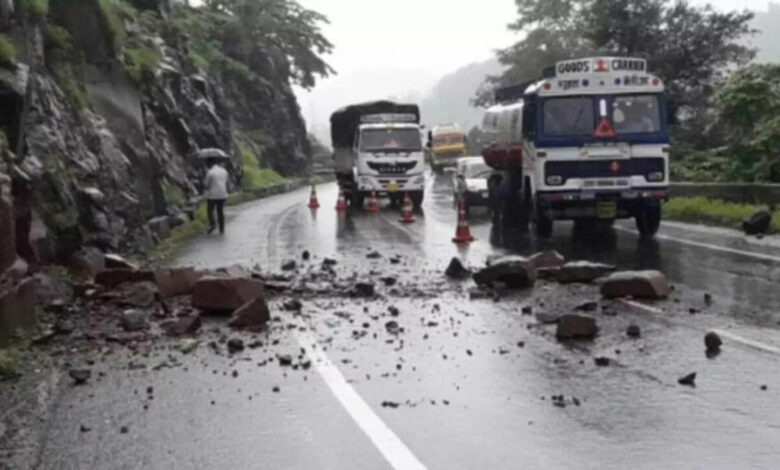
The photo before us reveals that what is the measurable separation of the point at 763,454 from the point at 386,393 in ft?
9.50

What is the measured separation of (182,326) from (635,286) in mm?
5391

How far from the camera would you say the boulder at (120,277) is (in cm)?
1339

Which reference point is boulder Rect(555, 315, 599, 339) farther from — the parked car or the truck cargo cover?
the truck cargo cover

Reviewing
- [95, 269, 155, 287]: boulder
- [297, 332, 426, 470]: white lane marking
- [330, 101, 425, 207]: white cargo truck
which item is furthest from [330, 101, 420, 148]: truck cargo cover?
[297, 332, 426, 470]: white lane marking

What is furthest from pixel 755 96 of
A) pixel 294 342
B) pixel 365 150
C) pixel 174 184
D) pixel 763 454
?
pixel 763 454

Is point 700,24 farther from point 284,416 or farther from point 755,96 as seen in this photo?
point 284,416

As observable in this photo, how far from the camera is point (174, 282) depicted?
1327 cm

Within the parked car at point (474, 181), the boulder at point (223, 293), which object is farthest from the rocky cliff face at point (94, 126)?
the parked car at point (474, 181)

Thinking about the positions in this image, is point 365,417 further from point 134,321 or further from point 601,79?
point 601,79

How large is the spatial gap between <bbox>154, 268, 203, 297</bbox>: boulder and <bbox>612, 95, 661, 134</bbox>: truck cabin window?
9.77m

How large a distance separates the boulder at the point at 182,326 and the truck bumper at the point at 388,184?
936 inches

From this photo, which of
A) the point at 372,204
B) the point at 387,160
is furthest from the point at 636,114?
the point at 387,160

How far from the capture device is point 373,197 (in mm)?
34938

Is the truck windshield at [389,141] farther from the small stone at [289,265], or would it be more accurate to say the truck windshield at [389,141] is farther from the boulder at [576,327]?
the boulder at [576,327]
